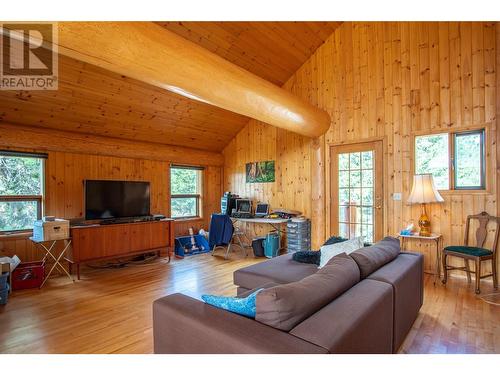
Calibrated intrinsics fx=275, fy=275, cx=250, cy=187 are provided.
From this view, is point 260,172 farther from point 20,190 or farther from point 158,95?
point 20,190

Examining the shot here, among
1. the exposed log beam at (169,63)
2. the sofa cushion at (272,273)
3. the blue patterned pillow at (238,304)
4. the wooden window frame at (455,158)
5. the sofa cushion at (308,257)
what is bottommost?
the sofa cushion at (272,273)

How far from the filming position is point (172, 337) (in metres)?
1.38

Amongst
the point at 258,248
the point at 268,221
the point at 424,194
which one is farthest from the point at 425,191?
the point at 258,248

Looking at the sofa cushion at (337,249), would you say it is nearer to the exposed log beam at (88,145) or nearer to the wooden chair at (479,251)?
the wooden chair at (479,251)

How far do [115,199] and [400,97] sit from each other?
4750 millimetres

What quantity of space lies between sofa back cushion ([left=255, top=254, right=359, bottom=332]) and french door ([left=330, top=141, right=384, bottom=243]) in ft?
10.6

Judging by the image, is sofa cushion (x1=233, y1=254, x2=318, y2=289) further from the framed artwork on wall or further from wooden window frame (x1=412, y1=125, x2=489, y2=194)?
the framed artwork on wall

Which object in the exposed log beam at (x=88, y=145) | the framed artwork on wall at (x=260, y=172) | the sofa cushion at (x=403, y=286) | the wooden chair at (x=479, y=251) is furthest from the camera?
the framed artwork on wall at (x=260, y=172)

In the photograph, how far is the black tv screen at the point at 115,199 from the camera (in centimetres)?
423

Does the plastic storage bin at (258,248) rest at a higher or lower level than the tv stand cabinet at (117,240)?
lower

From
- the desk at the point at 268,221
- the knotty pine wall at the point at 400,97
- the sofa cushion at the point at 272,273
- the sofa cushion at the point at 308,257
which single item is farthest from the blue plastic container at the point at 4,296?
the knotty pine wall at the point at 400,97

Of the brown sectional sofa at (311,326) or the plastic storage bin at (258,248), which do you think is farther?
the plastic storage bin at (258,248)

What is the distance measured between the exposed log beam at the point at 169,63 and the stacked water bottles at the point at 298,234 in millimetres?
1981
